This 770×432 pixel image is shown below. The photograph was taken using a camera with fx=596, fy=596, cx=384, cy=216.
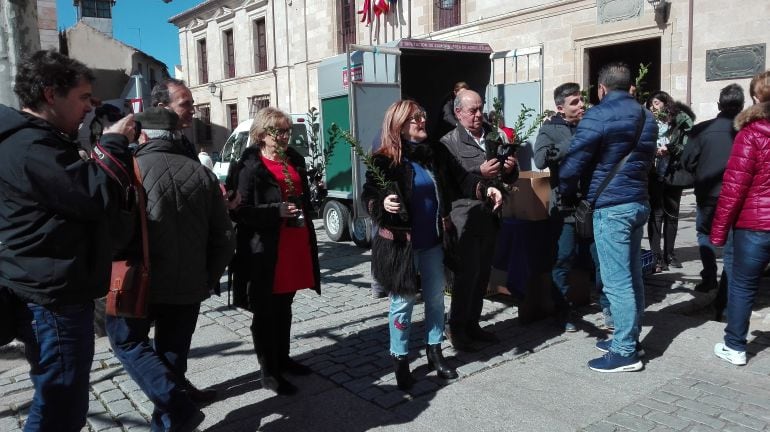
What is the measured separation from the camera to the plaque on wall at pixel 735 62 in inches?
464

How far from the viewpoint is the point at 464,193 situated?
4312 mm

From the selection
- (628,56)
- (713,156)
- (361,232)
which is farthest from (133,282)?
(628,56)

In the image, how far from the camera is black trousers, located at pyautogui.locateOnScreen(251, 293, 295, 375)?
12.2 feet

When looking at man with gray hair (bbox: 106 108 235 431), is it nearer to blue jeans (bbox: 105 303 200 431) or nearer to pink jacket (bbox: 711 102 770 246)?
blue jeans (bbox: 105 303 200 431)

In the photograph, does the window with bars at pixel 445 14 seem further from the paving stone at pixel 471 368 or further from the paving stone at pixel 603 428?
the paving stone at pixel 603 428

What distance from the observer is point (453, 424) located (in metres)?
3.34

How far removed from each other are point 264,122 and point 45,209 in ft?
5.45

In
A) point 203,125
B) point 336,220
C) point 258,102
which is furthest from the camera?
point 203,125

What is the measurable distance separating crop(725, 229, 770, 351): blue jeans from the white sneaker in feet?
0.11

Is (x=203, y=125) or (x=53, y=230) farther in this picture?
(x=203, y=125)

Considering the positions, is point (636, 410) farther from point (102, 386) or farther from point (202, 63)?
point (202, 63)

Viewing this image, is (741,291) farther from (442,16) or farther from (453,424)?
(442,16)

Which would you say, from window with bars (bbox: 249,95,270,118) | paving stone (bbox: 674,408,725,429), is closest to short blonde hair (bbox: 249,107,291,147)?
paving stone (bbox: 674,408,725,429)

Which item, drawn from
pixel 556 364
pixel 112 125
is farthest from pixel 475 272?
pixel 112 125
